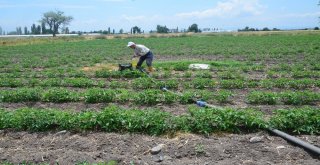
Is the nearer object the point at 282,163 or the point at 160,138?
the point at 282,163

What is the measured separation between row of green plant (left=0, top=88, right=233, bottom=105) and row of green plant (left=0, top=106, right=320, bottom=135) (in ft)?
7.70

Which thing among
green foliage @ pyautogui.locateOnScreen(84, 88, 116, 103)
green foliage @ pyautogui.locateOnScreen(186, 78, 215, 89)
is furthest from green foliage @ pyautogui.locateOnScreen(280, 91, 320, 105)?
green foliage @ pyautogui.locateOnScreen(84, 88, 116, 103)

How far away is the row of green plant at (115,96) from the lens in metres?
9.98

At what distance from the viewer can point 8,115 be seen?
7.93 metres

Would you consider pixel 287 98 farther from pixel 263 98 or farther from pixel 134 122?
pixel 134 122

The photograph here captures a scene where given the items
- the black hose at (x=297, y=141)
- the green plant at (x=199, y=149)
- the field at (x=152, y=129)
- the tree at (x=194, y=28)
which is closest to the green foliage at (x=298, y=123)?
the field at (x=152, y=129)

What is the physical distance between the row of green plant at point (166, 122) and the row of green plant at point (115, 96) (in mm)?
2347

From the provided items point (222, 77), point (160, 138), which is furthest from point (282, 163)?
point (222, 77)

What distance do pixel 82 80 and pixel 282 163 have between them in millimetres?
9297

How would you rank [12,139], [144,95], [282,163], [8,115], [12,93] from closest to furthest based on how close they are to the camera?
[282,163] → [12,139] → [8,115] → [144,95] → [12,93]

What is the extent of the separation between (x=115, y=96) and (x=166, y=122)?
3656 millimetres

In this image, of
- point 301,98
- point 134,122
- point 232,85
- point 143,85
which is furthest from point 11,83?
point 301,98

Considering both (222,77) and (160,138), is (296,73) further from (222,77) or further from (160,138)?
(160,138)

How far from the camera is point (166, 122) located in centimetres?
731
